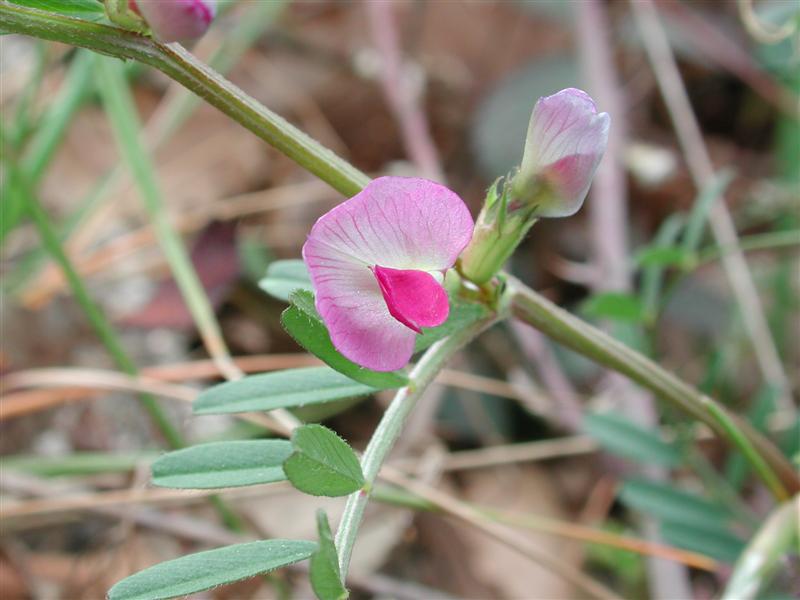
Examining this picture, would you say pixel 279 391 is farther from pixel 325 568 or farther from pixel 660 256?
pixel 660 256

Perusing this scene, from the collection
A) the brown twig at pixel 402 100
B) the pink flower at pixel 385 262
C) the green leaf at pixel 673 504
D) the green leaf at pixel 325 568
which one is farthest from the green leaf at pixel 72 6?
the brown twig at pixel 402 100

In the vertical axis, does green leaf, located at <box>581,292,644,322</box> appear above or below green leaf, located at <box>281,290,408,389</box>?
above

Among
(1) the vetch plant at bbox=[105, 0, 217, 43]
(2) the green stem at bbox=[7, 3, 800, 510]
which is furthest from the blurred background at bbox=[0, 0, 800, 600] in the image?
(1) the vetch plant at bbox=[105, 0, 217, 43]

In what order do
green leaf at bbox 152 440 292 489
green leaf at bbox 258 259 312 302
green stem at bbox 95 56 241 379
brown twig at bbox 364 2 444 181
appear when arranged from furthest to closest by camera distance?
brown twig at bbox 364 2 444 181, green stem at bbox 95 56 241 379, green leaf at bbox 258 259 312 302, green leaf at bbox 152 440 292 489

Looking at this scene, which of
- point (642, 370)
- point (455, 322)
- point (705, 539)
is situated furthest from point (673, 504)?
point (455, 322)

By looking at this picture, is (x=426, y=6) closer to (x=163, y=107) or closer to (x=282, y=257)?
(x=163, y=107)

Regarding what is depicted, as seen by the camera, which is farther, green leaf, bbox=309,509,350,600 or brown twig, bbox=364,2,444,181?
brown twig, bbox=364,2,444,181

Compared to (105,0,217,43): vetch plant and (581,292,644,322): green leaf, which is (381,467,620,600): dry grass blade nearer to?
(581,292,644,322): green leaf
